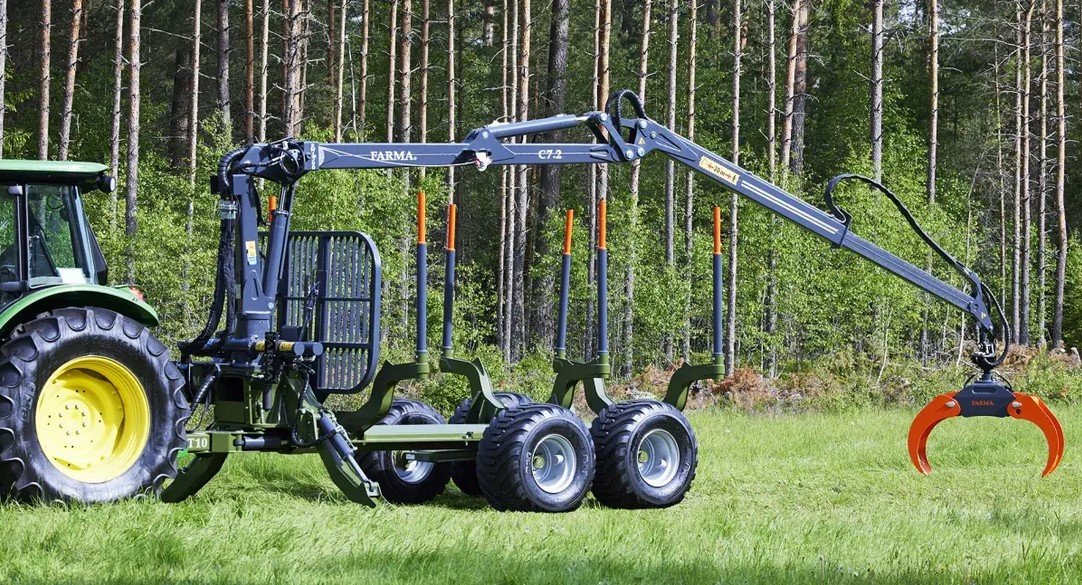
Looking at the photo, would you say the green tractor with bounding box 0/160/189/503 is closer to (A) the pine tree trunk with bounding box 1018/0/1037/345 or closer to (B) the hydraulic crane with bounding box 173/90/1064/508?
(B) the hydraulic crane with bounding box 173/90/1064/508

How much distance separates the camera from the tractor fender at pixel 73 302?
804 cm

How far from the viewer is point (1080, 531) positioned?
28.0 feet

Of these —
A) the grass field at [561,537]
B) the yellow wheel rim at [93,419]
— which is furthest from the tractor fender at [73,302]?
the grass field at [561,537]

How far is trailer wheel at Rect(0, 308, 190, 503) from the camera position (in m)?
7.70

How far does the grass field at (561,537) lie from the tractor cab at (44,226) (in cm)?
166

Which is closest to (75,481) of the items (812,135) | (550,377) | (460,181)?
(550,377)

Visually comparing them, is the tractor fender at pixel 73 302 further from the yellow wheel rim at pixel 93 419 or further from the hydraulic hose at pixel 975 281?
the hydraulic hose at pixel 975 281

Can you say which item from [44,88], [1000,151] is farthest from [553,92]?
[1000,151]

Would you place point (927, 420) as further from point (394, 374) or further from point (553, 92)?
point (553, 92)

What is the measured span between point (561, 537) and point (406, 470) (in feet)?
11.4

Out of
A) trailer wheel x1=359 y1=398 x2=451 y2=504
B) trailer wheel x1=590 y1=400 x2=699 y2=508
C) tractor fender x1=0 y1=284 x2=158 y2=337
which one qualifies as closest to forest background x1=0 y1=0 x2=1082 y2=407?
trailer wheel x1=359 y1=398 x2=451 y2=504

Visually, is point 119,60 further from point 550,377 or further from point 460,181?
point 460,181

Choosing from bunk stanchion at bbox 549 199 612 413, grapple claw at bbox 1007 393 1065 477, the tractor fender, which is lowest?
grapple claw at bbox 1007 393 1065 477

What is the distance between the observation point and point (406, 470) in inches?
432
